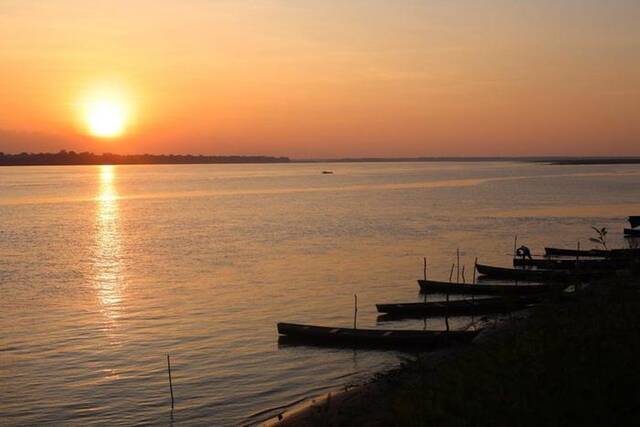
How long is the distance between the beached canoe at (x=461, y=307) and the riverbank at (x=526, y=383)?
8419 millimetres

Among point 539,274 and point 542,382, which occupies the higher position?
point 542,382

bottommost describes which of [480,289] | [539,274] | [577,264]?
[480,289]

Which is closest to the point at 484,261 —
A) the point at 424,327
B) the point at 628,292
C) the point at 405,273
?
the point at 405,273

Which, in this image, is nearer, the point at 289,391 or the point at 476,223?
the point at 289,391

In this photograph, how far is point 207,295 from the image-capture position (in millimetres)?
35406

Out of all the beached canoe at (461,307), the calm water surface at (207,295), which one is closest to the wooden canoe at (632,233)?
the calm water surface at (207,295)

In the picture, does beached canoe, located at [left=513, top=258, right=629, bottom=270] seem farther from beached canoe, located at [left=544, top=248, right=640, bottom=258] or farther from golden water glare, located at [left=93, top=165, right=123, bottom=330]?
golden water glare, located at [left=93, top=165, right=123, bottom=330]

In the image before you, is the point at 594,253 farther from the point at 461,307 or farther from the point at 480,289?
the point at 461,307

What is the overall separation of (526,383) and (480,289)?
1949cm

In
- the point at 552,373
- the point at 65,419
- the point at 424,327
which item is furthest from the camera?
the point at 424,327

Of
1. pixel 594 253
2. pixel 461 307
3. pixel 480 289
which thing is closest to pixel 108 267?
pixel 480 289

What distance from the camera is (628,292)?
862 inches

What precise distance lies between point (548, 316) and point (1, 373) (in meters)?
17.7

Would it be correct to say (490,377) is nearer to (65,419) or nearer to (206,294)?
(65,419)
